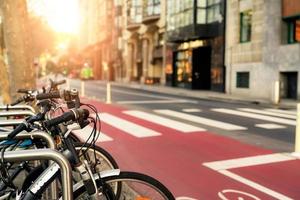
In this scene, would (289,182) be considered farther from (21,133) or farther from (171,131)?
(171,131)

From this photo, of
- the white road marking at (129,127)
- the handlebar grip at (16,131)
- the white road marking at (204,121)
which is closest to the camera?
the handlebar grip at (16,131)

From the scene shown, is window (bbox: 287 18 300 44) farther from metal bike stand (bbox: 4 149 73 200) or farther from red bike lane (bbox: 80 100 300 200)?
metal bike stand (bbox: 4 149 73 200)

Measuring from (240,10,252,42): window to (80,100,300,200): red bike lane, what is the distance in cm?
1850

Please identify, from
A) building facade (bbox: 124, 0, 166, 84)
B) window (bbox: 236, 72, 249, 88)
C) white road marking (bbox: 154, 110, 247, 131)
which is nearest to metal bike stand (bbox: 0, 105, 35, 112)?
white road marking (bbox: 154, 110, 247, 131)

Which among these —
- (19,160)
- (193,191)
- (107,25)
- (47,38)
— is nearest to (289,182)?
(193,191)

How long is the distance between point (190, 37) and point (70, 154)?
30366mm

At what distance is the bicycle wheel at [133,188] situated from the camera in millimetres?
2979

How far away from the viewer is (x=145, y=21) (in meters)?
44.4

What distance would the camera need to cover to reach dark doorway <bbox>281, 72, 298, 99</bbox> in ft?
76.6

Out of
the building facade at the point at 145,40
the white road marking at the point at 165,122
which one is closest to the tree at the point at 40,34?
the building facade at the point at 145,40

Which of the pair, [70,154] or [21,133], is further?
[21,133]

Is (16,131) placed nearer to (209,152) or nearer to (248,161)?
(248,161)

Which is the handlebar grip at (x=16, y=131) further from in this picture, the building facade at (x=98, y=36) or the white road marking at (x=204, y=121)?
the building facade at (x=98, y=36)

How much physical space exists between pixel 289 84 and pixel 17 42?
61.2 feet
